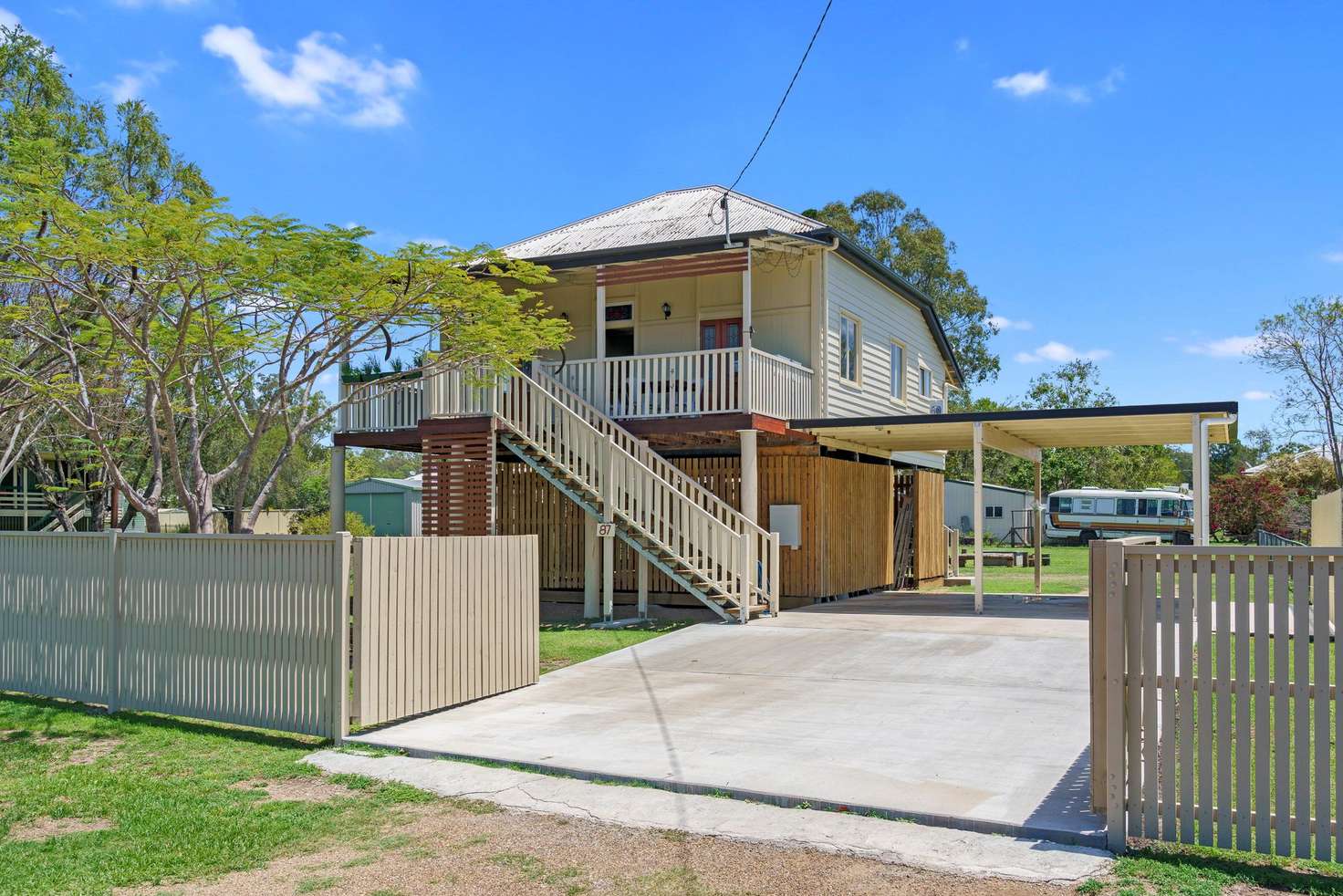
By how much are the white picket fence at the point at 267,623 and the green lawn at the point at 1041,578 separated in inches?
568

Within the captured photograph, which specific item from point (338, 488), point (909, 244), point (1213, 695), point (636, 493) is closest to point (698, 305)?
point (636, 493)

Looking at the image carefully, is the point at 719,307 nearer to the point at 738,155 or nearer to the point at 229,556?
the point at 738,155

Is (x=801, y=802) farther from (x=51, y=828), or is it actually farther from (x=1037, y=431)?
(x=1037, y=431)

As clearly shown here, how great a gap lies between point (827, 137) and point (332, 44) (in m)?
7.44

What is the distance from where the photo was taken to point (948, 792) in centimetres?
639

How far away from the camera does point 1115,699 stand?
5410mm

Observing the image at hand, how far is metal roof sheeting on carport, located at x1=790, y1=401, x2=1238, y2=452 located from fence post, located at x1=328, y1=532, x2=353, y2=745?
34.5 ft

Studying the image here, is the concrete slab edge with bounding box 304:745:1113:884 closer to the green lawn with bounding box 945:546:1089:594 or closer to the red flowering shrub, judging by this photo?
the green lawn with bounding box 945:546:1089:594

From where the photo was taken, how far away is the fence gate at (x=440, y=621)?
321 inches

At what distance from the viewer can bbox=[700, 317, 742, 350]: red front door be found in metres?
19.8

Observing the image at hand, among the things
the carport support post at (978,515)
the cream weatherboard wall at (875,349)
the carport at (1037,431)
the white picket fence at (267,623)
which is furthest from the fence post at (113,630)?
the cream weatherboard wall at (875,349)

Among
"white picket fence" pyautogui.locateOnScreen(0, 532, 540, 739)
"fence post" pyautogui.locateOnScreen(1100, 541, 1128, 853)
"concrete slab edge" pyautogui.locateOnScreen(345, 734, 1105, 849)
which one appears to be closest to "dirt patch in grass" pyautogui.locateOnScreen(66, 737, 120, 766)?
"white picket fence" pyautogui.locateOnScreen(0, 532, 540, 739)

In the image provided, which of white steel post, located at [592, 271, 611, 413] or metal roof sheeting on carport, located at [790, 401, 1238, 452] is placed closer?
metal roof sheeting on carport, located at [790, 401, 1238, 452]

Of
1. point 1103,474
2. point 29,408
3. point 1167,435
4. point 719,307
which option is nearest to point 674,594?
point 719,307
